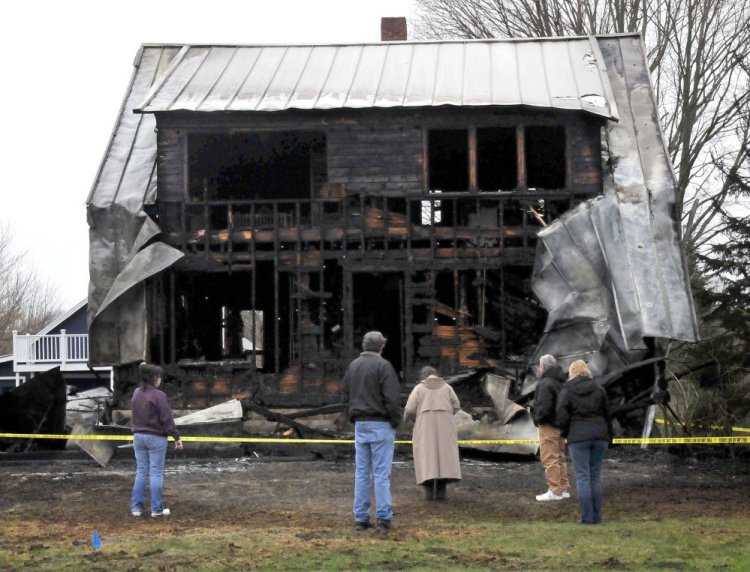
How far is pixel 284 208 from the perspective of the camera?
2516cm

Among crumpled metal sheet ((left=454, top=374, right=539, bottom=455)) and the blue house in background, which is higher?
the blue house in background

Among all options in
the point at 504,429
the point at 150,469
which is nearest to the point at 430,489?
the point at 150,469

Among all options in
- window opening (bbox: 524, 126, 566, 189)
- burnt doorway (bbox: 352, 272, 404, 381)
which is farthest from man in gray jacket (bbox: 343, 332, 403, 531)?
burnt doorway (bbox: 352, 272, 404, 381)

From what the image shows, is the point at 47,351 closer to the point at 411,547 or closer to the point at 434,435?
the point at 434,435

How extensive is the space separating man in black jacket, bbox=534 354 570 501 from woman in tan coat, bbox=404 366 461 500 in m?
→ 0.98

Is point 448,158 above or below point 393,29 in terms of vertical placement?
below

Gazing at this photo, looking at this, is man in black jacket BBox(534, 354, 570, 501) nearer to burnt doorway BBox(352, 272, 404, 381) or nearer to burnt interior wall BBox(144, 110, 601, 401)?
burnt interior wall BBox(144, 110, 601, 401)

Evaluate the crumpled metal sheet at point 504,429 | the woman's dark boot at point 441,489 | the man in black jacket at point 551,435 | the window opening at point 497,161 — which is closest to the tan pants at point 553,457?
the man in black jacket at point 551,435

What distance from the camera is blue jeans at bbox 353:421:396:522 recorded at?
1080cm

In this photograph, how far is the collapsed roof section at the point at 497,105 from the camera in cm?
1947

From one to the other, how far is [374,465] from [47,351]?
1153 inches

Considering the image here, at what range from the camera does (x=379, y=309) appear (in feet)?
83.3

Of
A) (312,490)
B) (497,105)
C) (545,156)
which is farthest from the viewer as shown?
(545,156)

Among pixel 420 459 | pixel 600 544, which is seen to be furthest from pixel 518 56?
pixel 600 544
